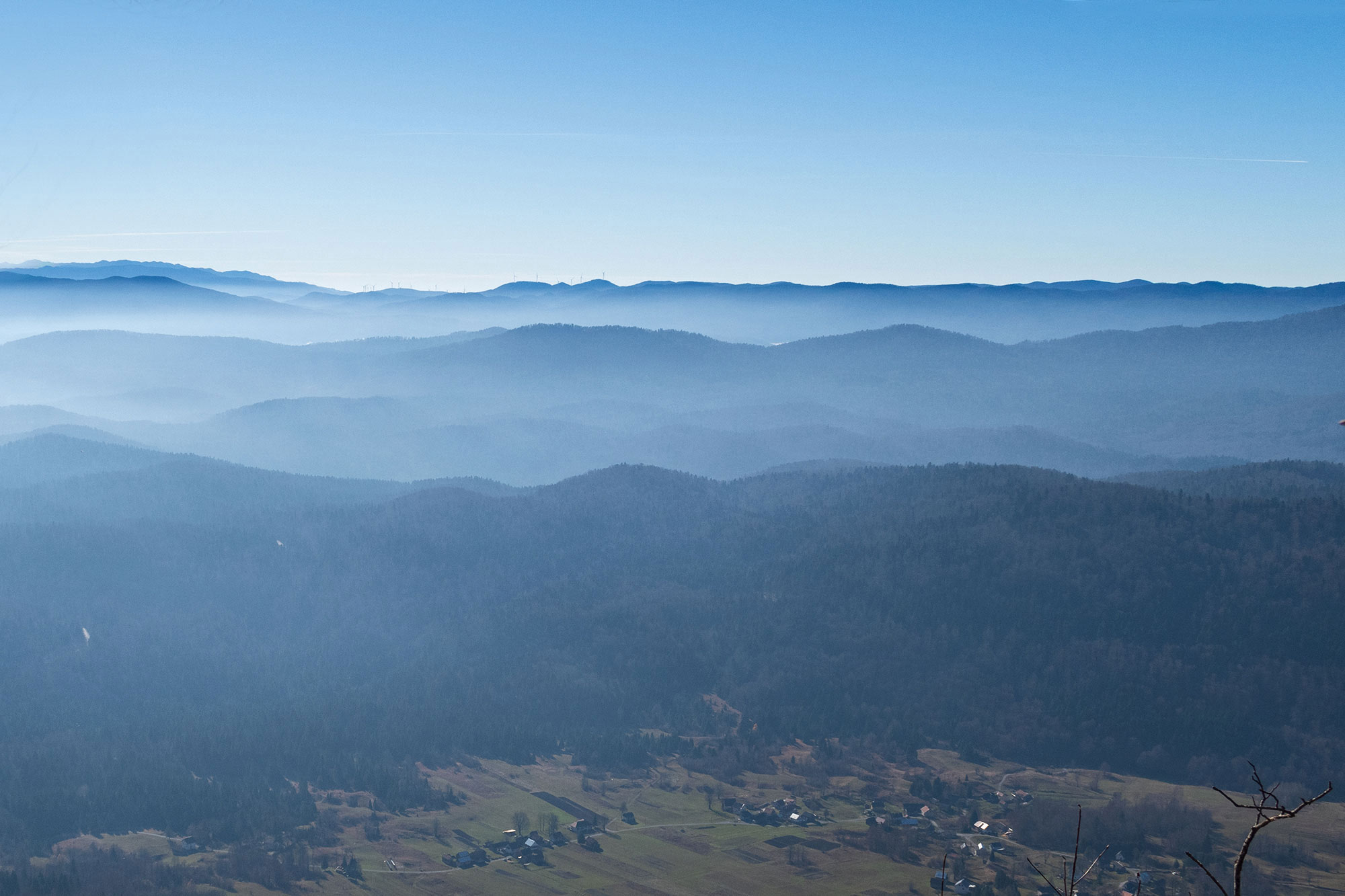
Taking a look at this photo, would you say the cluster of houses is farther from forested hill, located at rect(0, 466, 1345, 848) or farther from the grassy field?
forested hill, located at rect(0, 466, 1345, 848)

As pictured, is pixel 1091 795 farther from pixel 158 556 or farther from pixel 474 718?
pixel 158 556

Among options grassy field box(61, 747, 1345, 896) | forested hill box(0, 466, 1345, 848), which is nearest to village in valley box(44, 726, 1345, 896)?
grassy field box(61, 747, 1345, 896)

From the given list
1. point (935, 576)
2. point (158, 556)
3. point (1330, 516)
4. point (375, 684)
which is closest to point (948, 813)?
point (935, 576)

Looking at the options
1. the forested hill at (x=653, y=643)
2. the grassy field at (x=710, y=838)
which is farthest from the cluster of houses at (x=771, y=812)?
the forested hill at (x=653, y=643)

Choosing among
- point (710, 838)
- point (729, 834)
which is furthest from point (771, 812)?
point (710, 838)

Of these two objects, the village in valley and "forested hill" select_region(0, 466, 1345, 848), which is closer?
the village in valley

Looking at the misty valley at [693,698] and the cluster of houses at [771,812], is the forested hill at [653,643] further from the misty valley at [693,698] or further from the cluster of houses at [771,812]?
the cluster of houses at [771,812]

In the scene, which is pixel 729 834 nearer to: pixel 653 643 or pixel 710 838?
pixel 710 838
